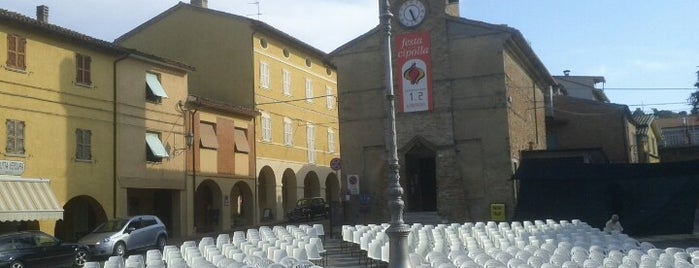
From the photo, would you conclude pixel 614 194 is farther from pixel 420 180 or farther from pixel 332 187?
pixel 332 187

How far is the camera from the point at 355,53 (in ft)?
98.2

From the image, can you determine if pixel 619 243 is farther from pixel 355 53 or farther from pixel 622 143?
pixel 622 143

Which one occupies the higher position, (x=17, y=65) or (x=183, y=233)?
(x=17, y=65)

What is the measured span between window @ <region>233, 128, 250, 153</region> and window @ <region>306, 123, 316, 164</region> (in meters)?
6.71

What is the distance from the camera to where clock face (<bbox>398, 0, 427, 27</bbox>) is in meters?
28.6

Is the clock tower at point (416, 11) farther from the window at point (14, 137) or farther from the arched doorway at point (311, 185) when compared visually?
the window at point (14, 137)

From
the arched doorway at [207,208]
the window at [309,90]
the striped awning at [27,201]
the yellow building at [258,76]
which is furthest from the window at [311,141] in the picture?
the striped awning at [27,201]

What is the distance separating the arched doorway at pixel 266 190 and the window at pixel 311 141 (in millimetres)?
4453

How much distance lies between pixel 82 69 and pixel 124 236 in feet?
23.3

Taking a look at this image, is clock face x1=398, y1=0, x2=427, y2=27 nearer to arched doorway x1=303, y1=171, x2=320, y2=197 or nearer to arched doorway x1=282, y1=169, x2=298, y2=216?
arched doorway x1=282, y1=169, x2=298, y2=216

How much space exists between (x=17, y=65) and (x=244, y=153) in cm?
1304

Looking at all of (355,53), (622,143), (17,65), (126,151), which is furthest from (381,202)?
(622,143)

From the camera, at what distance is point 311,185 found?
41375mm

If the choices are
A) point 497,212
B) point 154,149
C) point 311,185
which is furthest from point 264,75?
point 497,212
